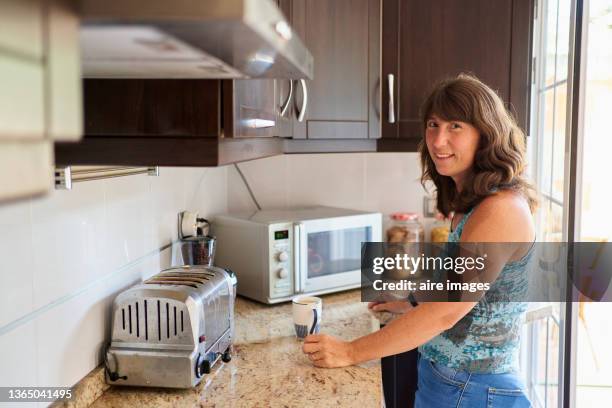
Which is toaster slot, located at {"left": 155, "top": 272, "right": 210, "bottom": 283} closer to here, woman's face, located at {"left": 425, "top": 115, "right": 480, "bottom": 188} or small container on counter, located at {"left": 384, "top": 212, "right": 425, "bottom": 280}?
woman's face, located at {"left": 425, "top": 115, "right": 480, "bottom": 188}

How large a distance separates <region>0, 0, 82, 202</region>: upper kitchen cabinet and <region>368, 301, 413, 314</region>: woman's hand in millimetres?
1609

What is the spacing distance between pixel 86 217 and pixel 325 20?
996 millimetres

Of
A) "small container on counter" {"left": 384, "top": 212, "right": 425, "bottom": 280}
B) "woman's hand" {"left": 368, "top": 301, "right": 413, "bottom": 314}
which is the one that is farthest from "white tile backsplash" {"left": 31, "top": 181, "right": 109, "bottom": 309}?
"small container on counter" {"left": 384, "top": 212, "right": 425, "bottom": 280}

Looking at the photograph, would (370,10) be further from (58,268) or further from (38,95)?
(38,95)

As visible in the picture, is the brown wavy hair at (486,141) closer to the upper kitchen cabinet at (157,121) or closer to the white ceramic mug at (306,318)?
the white ceramic mug at (306,318)

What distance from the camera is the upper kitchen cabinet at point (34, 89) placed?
Result: 1.18ft

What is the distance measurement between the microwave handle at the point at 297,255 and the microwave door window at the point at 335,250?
66 millimetres

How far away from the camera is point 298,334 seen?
71.6 inches

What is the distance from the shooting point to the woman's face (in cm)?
157

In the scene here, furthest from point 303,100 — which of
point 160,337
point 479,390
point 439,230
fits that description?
point 439,230

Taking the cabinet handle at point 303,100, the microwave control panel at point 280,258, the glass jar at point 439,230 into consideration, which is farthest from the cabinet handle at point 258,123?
the glass jar at point 439,230

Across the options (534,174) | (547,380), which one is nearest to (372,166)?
(534,174)

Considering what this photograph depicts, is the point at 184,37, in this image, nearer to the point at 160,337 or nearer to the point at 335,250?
the point at 160,337

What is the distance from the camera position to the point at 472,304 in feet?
4.73
